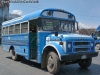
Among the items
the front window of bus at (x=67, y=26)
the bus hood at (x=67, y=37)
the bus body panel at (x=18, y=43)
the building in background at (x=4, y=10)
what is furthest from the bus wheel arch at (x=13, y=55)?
the building in background at (x=4, y=10)

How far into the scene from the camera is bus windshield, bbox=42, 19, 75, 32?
8.63 m

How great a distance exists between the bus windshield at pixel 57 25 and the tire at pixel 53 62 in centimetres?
132

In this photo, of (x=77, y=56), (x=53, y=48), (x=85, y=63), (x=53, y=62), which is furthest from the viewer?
(x=85, y=63)

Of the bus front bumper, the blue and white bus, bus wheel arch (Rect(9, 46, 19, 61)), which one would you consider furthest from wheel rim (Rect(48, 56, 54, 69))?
bus wheel arch (Rect(9, 46, 19, 61))

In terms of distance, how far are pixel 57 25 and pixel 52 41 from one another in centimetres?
122

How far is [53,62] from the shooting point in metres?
7.65

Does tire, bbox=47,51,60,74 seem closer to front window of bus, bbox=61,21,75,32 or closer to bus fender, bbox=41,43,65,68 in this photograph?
bus fender, bbox=41,43,65,68

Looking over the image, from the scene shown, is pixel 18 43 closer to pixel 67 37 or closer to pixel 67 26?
pixel 67 26

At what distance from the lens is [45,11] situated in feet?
29.0

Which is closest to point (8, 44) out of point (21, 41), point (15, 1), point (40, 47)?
point (21, 41)

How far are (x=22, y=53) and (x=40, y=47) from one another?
91.0 inches

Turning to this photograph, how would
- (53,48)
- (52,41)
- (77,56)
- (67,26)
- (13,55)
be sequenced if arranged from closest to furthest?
(77,56)
(53,48)
(52,41)
(67,26)
(13,55)

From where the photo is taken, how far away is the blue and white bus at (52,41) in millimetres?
7469

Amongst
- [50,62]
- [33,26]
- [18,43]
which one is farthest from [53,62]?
[18,43]
